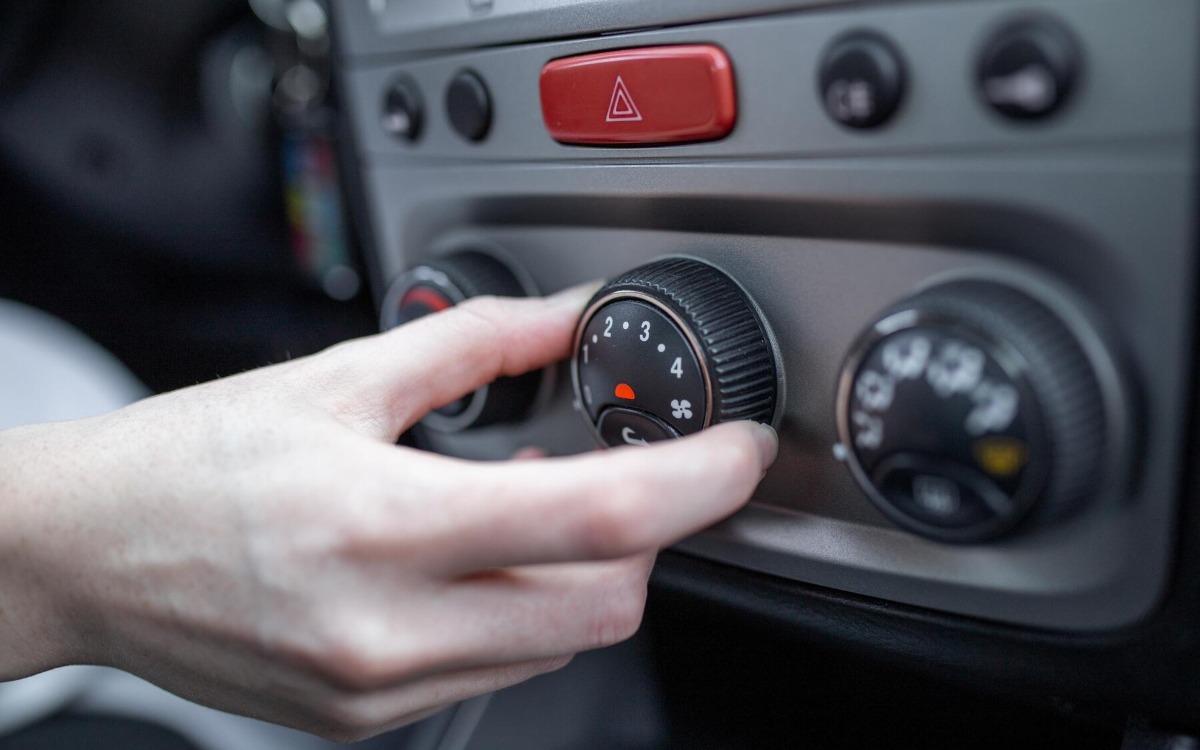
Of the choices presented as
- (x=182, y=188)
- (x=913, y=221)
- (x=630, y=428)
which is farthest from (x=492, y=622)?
(x=182, y=188)

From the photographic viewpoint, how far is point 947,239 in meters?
0.39

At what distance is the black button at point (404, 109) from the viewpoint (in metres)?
0.57

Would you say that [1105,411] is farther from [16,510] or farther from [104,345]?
[104,345]

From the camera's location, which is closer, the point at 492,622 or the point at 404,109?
the point at 492,622

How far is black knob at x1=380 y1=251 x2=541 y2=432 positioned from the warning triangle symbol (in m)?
0.14

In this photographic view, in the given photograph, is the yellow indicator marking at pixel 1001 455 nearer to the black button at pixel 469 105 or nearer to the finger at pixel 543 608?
the finger at pixel 543 608

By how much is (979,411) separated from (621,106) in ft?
0.72

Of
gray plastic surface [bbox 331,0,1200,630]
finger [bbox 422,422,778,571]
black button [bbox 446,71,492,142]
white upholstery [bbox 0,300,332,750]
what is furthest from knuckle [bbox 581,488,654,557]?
white upholstery [bbox 0,300,332,750]

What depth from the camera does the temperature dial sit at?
433 mm

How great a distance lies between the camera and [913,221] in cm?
39

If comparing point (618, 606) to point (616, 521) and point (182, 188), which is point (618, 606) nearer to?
point (616, 521)

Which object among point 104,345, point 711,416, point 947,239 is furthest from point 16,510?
point 104,345

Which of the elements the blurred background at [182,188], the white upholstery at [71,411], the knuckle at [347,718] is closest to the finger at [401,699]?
the knuckle at [347,718]

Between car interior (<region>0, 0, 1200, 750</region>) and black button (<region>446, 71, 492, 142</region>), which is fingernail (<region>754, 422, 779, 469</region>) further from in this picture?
black button (<region>446, 71, 492, 142</region>)
